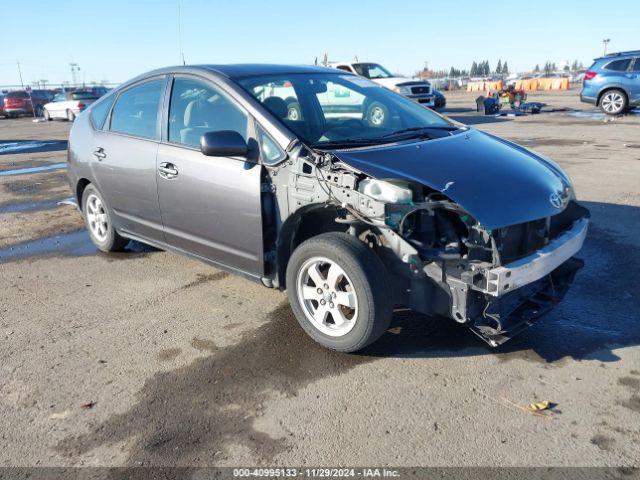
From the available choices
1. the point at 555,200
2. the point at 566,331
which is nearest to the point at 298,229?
the point at 555,200

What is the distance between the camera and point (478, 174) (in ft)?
11.0

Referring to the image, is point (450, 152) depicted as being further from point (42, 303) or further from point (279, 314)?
point (42, 303)

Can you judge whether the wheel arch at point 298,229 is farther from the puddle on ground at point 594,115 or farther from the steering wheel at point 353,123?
the puddle on ground at point 594,115

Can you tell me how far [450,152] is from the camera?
3.62 metres

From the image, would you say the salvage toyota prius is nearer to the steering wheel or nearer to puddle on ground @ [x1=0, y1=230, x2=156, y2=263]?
the steering wheel

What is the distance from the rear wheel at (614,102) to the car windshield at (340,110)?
16175 millimetres

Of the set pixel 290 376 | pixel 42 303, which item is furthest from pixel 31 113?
pixel 290 376

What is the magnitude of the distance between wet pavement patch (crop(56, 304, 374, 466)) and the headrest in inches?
58.4

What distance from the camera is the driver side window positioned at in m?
3.95

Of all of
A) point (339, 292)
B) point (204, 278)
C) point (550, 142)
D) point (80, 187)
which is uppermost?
point (80, 187)

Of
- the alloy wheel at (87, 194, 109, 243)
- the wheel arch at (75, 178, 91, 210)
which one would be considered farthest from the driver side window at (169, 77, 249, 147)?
the wheel arch at (75, 178, 91, 210)

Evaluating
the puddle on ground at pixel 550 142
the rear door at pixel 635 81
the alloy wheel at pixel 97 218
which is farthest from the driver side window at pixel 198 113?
the rear door at pixel 635 81

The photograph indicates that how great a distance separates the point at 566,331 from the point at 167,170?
3118 mm

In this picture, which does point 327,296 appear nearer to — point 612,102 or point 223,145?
point 223,145
